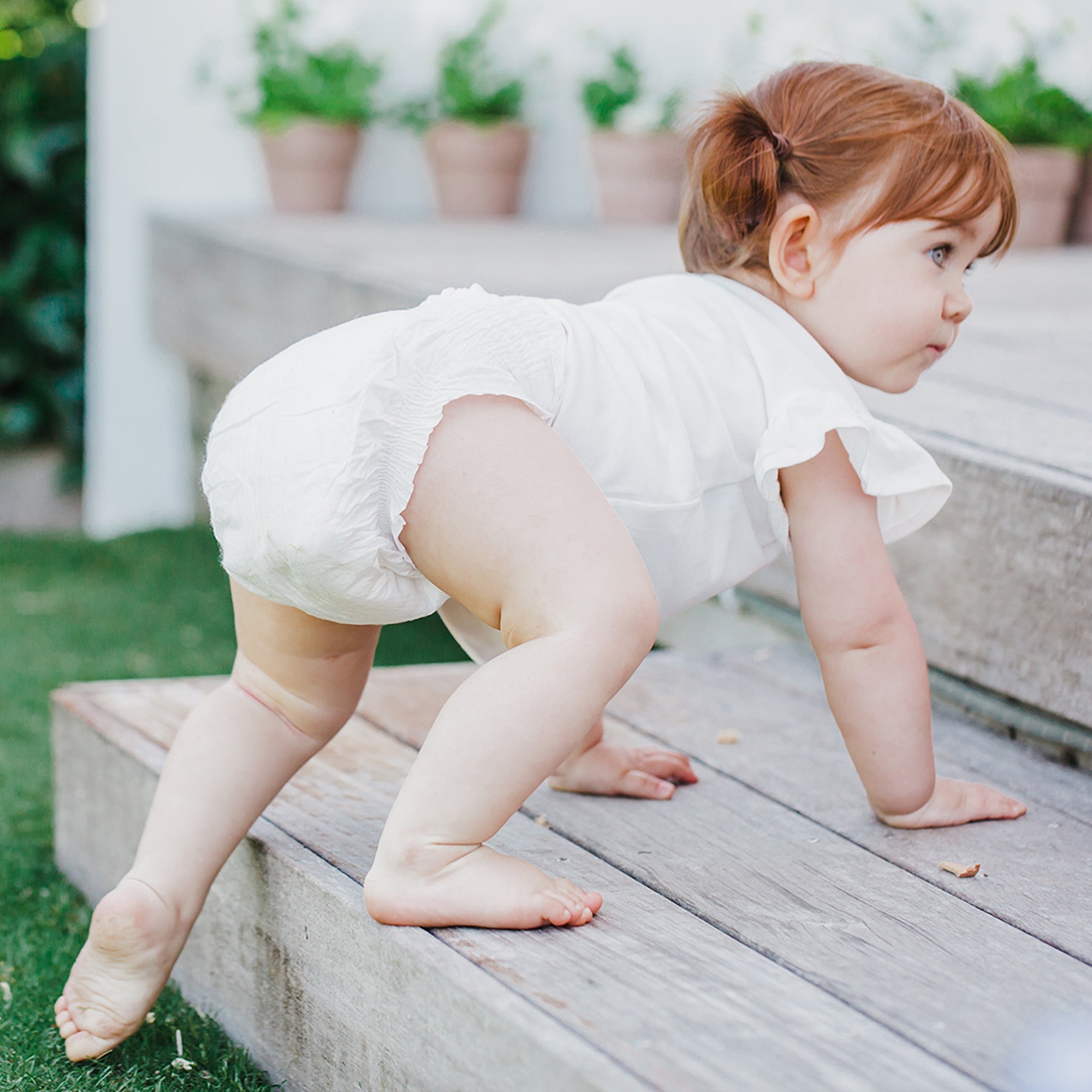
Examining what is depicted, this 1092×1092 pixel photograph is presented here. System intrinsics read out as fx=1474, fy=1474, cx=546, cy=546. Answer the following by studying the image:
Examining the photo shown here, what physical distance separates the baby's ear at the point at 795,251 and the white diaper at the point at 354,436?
220mm

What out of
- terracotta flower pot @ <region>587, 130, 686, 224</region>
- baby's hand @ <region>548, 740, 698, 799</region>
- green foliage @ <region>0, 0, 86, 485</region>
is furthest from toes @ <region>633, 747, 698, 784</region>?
green foliage @ <region>0, 0, 86, 485</region>

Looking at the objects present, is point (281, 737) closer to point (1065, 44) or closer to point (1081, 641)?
point (1081, 641)

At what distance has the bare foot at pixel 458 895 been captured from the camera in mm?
1056

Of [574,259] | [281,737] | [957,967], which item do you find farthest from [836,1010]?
[574,259]

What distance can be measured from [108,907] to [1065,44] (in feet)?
11.3

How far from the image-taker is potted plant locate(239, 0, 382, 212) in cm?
408

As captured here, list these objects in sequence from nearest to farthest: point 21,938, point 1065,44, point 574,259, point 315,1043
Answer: point 315,1043 < point 21,938 < point 574,259 < point 1065,44

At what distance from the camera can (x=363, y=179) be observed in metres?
4.38

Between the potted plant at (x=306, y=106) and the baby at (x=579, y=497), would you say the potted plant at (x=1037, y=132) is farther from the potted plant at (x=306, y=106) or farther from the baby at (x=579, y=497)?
the baby at (x=579, y=497)

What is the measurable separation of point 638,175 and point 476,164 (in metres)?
0.46

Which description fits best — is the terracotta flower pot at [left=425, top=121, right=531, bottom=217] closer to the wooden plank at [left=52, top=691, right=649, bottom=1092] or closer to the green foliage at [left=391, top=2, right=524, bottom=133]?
the green foliage at [left=391, top=2, right=524, bottom=133]

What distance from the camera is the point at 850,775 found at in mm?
1437

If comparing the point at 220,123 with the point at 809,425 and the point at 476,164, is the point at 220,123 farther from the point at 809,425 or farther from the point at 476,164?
the point at 809,425

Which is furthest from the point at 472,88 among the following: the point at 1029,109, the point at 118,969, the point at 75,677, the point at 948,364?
the point at 118,969
